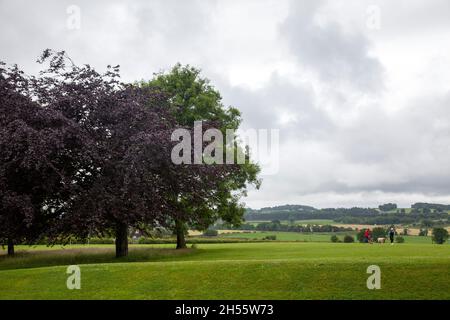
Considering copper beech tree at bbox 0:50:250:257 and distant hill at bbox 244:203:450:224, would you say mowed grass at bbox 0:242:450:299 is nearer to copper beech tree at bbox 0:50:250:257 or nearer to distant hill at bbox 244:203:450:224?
copper beech tree at bbox 0:50:250:257

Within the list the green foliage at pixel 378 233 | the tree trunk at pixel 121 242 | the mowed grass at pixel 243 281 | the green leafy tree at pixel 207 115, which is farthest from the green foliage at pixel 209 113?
the green foliage at pixel 378 233

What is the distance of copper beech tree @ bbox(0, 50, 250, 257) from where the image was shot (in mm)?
25953

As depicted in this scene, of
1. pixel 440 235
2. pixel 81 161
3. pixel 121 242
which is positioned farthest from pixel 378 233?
pixel 81 161

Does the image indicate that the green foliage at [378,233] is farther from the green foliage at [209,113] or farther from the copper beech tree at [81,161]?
the copper beech tree at [81,161]

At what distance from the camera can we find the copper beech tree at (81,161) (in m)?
26.0

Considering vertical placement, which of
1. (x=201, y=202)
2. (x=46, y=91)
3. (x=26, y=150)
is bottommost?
(x=201, y=202)

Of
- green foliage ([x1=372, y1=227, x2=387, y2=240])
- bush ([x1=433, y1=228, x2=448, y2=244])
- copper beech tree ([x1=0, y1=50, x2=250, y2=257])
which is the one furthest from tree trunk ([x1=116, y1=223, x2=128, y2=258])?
bush ([x1=433, y1=228, x2=448, y2=244])

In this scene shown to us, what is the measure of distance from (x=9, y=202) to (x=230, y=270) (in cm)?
1325

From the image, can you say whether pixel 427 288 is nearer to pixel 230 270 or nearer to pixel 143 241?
pixel 230 270

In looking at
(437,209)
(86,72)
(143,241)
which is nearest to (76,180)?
(86,72)

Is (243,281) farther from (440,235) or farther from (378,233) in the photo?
(440,235)

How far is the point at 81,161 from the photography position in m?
28.5

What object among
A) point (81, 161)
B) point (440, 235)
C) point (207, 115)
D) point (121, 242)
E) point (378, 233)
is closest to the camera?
point (81, 161)
